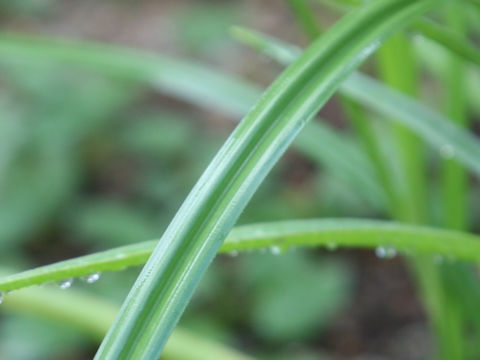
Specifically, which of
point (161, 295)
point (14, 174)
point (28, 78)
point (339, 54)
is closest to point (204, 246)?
point (161, 295)

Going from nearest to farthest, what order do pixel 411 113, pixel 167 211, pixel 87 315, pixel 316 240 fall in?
pixel 316 240, pixel 411 113, pixel 87 315, pixel 167 211

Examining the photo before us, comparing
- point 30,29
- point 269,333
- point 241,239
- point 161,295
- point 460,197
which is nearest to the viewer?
point 161,295

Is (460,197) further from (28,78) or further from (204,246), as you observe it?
(28,78)

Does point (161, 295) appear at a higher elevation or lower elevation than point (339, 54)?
lower

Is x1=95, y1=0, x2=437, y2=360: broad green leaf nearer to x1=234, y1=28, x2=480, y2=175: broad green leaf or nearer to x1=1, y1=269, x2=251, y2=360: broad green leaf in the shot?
x1=234, y1=28, x2=480, y2=175: broad green leaf

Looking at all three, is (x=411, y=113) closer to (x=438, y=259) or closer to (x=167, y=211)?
(x=438, y=259)

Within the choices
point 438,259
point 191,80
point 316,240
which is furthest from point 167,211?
point 316,240

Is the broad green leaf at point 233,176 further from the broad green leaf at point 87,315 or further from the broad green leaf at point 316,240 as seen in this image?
the broad green leaf at point 87,315

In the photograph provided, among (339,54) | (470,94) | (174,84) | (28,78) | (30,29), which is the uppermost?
(30,29)
